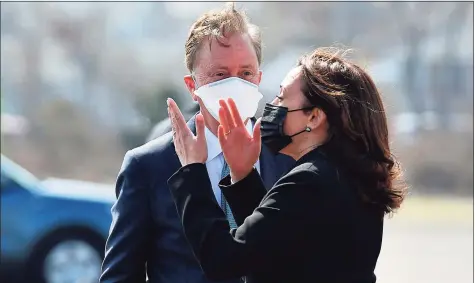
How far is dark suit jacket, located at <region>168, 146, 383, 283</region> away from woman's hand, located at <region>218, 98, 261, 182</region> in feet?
0.41

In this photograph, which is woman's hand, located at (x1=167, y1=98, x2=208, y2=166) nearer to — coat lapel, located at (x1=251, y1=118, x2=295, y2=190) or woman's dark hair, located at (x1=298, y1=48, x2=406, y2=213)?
woman's dark hair, located at (x1=298, y1=48, x2=406, y2=213)

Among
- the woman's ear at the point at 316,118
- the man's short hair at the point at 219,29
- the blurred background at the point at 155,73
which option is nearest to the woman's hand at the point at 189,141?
the woman's ear at the point at 316,118

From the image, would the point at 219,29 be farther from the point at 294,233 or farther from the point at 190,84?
the point at 294,233

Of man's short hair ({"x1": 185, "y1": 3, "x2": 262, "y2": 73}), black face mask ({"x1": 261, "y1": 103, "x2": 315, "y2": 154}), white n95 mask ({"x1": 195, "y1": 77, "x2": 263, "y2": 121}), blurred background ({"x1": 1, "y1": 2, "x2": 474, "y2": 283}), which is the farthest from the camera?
blurred background ({"x1": 1, "y1": 2, "x2": 474, "y2": 283})

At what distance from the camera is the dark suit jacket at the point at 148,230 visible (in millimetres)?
2871

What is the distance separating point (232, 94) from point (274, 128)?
0.38 metres

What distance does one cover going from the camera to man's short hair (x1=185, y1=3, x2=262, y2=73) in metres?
3.10

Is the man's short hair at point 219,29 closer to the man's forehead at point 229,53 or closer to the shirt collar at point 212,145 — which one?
the man's forehead at point 229,53

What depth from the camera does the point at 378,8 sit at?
64.5ft

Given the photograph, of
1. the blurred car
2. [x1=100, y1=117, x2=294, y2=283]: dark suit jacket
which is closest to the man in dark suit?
[x1=100, y1=117, x2=294, y2=283]: dark suit jacket

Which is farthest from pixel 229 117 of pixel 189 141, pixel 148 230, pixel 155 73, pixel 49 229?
pixel 155 73

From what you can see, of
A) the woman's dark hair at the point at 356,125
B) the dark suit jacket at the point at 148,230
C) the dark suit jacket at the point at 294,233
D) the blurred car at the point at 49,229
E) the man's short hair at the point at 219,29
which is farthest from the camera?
the blurred car at the point at 49,229

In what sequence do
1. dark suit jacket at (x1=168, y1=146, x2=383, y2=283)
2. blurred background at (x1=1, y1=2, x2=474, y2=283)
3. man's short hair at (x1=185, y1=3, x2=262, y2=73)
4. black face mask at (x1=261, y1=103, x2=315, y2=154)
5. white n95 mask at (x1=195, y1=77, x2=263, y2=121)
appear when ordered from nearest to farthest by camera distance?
1. dark suit jacket at (x1=168, y1=146, x2=383, y2=283)
2. black face mask at (x1=261, y1=103, x2=315, y2=154)
3. white n95 mask at (x1=195, y1=77, x2=263, y2=121)
4. man's short hair at (x1=185, y1=3, x2=262, y2=73)
5. blurred background at (x1=1, y1=2, x2=474, y2=283)

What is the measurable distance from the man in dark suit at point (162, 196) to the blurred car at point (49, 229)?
5.70m
